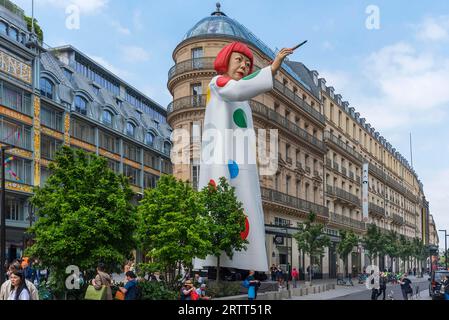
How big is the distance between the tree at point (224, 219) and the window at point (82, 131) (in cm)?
3169

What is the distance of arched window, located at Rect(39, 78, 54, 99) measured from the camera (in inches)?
1893

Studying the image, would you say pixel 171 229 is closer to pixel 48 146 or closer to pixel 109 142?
pixel 48 146

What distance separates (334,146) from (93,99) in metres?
24.4

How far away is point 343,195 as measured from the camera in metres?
60.7

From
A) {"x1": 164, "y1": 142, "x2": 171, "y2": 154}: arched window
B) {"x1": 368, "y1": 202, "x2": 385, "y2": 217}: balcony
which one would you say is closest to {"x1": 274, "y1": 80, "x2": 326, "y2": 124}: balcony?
{"x1": 368, "y1": 202, "x2": 385, "y2": 217}: balcony

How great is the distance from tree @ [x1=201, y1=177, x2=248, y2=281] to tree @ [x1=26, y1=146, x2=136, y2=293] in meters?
5.17

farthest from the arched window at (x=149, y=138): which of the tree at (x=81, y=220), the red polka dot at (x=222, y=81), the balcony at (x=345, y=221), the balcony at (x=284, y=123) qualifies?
the tree at (x=81, y=220)

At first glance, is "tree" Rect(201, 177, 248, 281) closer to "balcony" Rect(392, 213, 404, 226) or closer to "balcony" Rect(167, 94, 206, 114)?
"balcony" Rect(167, 94, 206, 114)

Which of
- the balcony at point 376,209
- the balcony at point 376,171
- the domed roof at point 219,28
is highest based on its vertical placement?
the domed roof at point 219,28

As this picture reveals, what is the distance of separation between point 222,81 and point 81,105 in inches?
1360

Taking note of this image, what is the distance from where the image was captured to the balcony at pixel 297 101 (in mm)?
45656

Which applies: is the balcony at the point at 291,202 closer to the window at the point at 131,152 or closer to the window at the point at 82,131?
the window at the point at 82,131

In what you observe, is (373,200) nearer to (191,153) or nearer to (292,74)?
(292,74)
